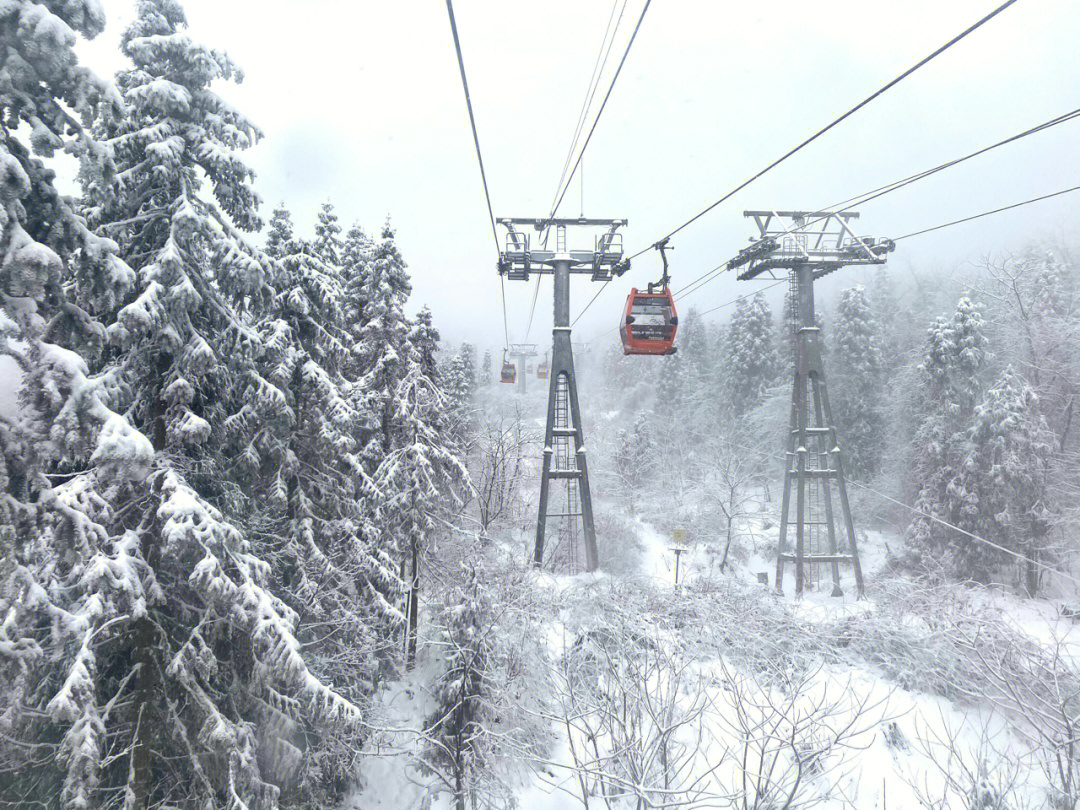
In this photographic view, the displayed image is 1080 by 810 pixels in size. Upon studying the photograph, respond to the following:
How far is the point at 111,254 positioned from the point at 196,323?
2.14 m

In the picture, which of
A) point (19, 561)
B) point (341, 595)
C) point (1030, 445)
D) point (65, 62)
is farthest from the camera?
point (1030, 445)

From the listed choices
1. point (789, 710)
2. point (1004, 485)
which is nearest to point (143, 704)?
point (789, 710)

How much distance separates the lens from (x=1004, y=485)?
2348cm

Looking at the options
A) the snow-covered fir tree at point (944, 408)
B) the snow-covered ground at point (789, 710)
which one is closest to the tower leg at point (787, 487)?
the snow-covered ground at point (789, 710)

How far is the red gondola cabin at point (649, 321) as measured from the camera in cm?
1359

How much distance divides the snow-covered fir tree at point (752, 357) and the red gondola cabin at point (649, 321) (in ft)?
111

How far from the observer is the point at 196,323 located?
7.98 meters

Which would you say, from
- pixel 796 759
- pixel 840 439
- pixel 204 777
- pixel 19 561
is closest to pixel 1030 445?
pixel 840 439

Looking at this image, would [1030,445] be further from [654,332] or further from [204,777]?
[204,777]

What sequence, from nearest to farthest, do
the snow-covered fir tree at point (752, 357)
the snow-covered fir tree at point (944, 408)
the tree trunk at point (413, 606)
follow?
the tree trunk at point (413, 606) < the snow-covered fir tree at point (944, 408) < the snow-covered fir tree at point (752, 357)

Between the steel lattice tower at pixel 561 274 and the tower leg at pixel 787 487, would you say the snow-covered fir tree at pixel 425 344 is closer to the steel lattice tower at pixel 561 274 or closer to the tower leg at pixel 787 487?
the steel lattice tower at pixel 561 274

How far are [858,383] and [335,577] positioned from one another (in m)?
35.4

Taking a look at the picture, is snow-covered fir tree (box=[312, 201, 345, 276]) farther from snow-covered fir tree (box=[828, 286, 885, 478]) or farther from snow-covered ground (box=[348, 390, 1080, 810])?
snow-covered fir tree (box=[828, 286, 885, 478])

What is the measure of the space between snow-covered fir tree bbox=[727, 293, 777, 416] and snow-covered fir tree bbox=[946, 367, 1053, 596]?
20.3 meters
